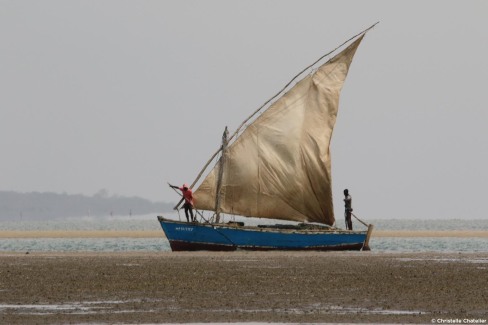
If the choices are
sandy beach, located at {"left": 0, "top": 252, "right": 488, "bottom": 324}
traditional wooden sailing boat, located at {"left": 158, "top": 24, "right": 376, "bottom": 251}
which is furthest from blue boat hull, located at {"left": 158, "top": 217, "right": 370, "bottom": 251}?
sandy beach, located at {"left": 0, "top": 252, "right": 488, "bottom": 324}

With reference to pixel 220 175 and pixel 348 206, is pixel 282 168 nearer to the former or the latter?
pixel 220 175

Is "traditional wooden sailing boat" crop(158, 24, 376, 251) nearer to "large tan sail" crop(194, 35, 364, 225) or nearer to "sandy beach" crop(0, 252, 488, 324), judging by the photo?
"large tan sail" crop(194, 35, 364, 225)

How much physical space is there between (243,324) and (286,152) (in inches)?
1617

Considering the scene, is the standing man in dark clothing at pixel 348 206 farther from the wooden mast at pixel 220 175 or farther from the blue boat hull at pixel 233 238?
the wooden mast at pixel 220 175

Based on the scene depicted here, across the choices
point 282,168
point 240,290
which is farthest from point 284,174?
point 240,290

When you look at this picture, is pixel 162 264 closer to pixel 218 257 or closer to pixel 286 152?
pixel 218 257

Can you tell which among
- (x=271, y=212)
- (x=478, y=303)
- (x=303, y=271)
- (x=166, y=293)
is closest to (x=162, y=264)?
(x=303, y=271)

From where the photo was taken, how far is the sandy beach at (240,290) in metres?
24.7

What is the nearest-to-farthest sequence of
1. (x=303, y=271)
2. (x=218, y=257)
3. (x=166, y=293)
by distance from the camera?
1. (x=166, y=293)
2. (x=303, y=271)
3. (x=218, y=257)

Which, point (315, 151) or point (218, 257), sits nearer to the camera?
point (218, 257)

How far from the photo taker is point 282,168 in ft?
209

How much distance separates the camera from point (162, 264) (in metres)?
42.5

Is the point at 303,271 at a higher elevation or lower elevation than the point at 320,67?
lower

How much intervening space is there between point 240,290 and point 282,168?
3329 cm
